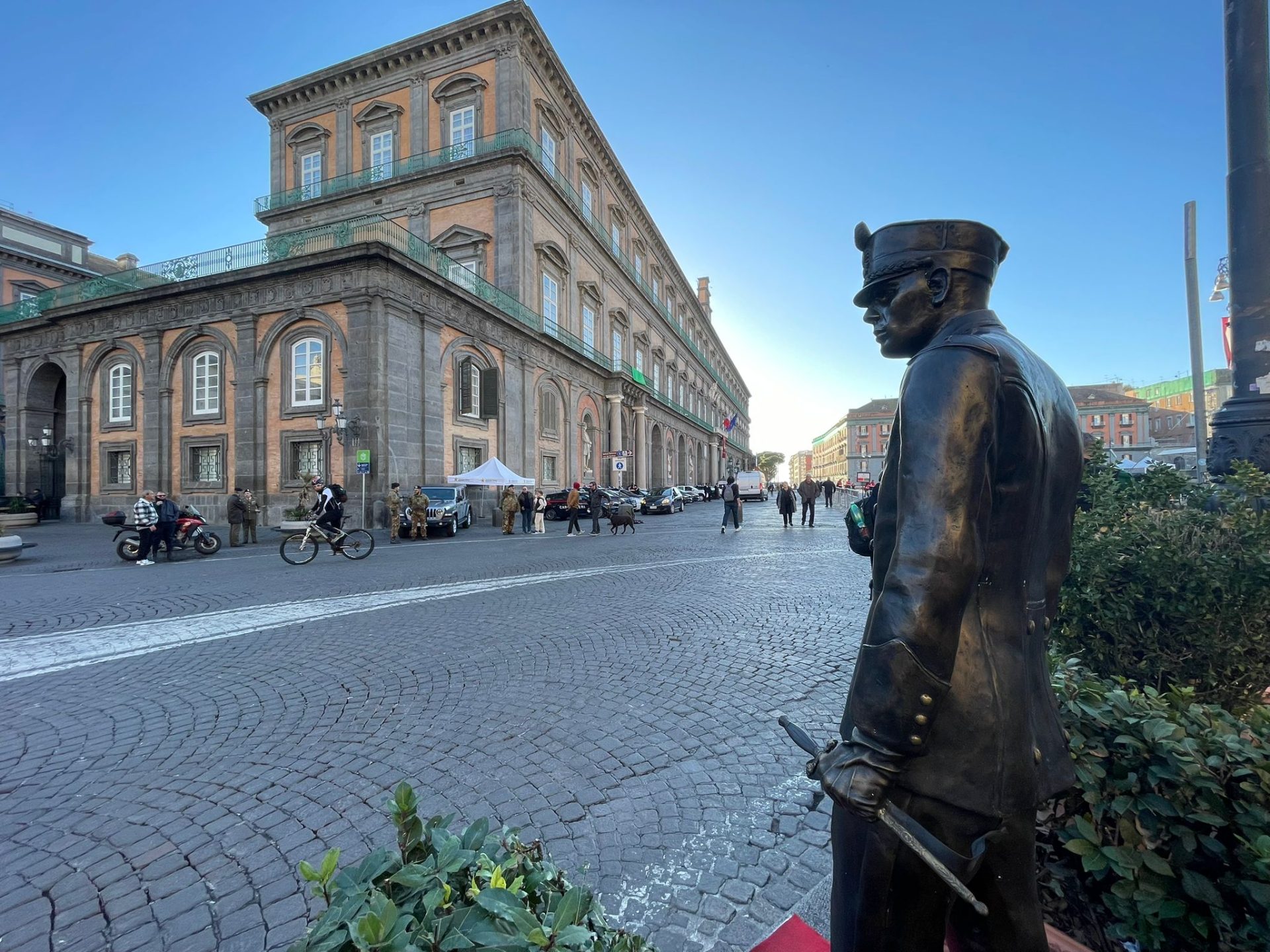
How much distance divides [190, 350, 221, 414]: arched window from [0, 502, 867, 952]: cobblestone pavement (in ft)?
54.1

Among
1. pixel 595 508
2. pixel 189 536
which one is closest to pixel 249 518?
pixel 189 536

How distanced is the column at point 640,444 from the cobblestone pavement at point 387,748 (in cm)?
3351

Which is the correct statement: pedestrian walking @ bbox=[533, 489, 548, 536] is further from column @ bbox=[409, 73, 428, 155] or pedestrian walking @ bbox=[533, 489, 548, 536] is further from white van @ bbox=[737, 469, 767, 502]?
white van @ bbox=[737, 469, 767, 502]

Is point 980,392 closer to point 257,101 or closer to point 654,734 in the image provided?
point 654,734

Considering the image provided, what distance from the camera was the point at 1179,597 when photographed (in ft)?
7.52

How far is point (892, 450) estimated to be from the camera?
130 cm

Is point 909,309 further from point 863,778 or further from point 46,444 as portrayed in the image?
point 46,444

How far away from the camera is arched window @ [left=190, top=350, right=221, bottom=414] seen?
834 inches

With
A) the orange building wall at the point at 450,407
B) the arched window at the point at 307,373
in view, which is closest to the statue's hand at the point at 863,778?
the orange building wall at the point at 450,407

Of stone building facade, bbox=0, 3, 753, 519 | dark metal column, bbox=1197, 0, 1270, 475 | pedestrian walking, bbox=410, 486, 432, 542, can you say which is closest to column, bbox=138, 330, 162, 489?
stone building facade, bbox=0, 3, 753, 519

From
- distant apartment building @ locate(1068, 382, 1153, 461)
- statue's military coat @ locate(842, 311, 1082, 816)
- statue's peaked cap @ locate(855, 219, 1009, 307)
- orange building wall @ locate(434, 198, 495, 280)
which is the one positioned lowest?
statue's military coat @ locate(842, 311, 1082, 816)

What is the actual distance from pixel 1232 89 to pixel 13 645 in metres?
11.2

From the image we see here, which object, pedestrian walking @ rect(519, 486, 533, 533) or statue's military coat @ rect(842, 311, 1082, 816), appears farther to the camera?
pedestrian walking @ rect(519, 486, 533, 533)

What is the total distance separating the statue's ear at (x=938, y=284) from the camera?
1256mm
